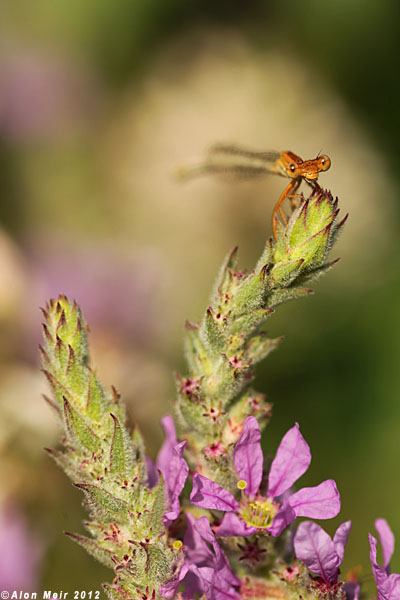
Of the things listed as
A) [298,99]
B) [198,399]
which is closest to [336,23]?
[298,99]

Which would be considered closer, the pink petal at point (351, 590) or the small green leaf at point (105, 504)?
the small green leaf at point (105, 504)

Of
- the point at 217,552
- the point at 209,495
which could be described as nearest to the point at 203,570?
the point at 217,552

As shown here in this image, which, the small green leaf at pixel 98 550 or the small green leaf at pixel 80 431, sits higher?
the small green leaf at pixel 80 431

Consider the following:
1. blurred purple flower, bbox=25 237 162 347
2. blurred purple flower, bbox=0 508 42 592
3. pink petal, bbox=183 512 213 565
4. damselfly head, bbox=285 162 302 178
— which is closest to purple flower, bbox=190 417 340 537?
pink petal, bbox=183 512 213 565

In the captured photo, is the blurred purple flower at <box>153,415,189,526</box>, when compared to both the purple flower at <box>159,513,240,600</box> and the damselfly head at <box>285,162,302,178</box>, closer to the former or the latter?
the purple flower at <box>159,513,240,600</box>

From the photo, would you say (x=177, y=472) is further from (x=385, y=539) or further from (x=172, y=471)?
(x=385, y=539)

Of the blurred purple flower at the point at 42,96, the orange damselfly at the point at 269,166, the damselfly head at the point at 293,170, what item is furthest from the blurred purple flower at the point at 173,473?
the blurred purple flower at the point at 42,96

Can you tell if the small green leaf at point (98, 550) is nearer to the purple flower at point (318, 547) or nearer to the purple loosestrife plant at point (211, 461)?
the purple loosestrife plant at point (211, 461)
